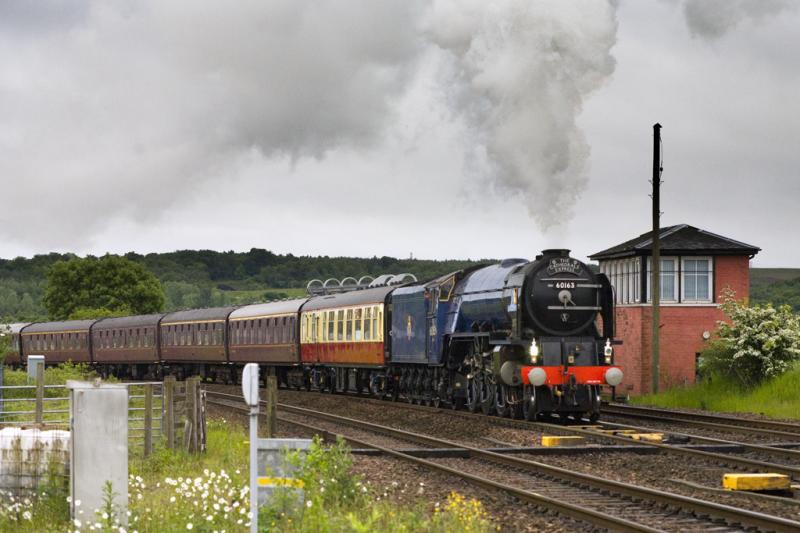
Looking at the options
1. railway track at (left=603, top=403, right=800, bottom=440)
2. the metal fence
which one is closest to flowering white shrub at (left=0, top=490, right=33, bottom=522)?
the metal fence

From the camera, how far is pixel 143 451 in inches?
720

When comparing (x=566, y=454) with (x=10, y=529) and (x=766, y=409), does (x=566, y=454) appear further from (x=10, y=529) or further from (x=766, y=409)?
(x=766, y=409)

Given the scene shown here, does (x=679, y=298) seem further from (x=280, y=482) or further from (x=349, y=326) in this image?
(x=280, y=482)

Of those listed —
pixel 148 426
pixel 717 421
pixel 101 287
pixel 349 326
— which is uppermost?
pixel 101 287

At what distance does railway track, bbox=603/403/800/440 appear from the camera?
72.3 ft

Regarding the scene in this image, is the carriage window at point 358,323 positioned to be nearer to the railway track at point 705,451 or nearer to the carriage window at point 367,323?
the carriage window at point 367,323

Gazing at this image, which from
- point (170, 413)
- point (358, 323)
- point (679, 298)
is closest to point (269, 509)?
point (170, 413)

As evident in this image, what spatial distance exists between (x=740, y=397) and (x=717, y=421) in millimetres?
5550

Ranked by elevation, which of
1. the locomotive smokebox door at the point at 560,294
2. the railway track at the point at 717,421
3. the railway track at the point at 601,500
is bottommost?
the railway track at the point at 717,421

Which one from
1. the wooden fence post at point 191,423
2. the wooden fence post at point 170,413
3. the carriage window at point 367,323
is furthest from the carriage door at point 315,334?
the wooden fence post at point 191,423

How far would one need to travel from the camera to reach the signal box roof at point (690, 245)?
37.6 metres

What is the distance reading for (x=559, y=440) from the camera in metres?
19.6

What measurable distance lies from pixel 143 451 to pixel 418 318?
1296cm

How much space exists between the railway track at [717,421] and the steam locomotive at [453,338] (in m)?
1.73
